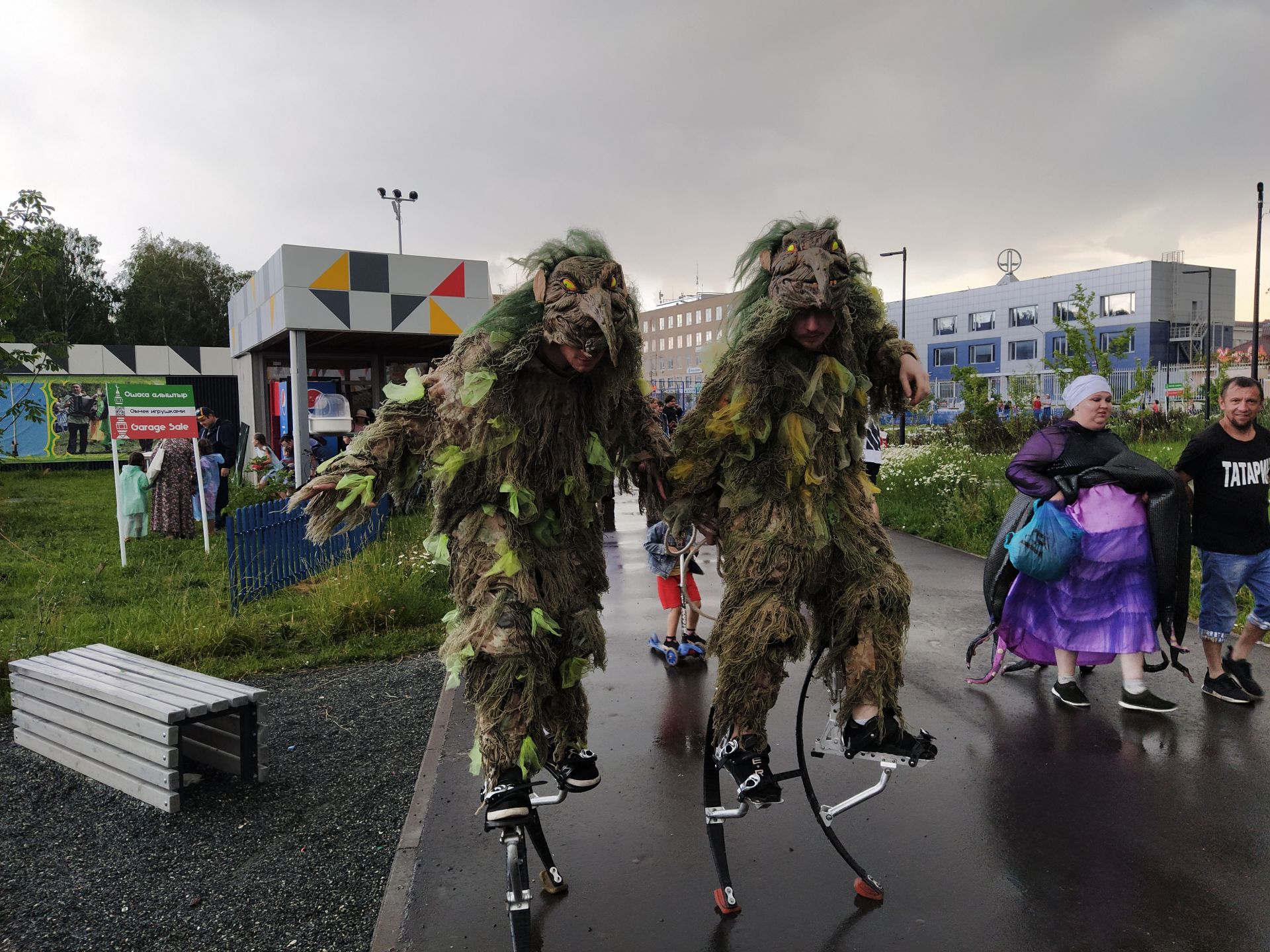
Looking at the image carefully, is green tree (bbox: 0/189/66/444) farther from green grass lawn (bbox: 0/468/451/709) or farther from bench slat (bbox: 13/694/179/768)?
bench slat (bbox: 13/694/179/768)

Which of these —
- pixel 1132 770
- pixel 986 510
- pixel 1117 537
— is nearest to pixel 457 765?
pixel 1132 770

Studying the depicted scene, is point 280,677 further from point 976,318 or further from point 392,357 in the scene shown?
point 976,318

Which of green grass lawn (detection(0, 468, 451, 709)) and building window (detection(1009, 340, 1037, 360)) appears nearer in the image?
green grass lawn (detection(0, 468, 451, 709))

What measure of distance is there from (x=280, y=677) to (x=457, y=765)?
2023 mm

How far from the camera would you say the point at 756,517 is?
2973 mm

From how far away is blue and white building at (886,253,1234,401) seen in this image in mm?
48344

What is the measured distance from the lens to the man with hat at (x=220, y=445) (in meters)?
12.2

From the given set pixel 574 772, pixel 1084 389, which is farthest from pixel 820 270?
pixel 1084 389

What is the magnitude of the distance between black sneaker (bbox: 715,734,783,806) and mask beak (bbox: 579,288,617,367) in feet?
4.44

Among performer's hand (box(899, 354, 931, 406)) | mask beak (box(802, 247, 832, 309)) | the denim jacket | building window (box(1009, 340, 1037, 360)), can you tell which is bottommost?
the denim jacket

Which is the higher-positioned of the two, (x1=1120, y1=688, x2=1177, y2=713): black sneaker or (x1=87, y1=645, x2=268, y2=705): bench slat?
(x1=87, y1=645, x2=268, y2=705): bench slat

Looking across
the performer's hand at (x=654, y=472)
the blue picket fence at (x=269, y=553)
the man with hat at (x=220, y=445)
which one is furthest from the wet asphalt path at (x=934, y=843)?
the man with hat at (x=220, y=445)

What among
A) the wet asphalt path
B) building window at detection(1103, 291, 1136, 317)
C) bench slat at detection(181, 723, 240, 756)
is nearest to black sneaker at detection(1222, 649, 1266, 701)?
the wet asphalt path

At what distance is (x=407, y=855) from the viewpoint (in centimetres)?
337
